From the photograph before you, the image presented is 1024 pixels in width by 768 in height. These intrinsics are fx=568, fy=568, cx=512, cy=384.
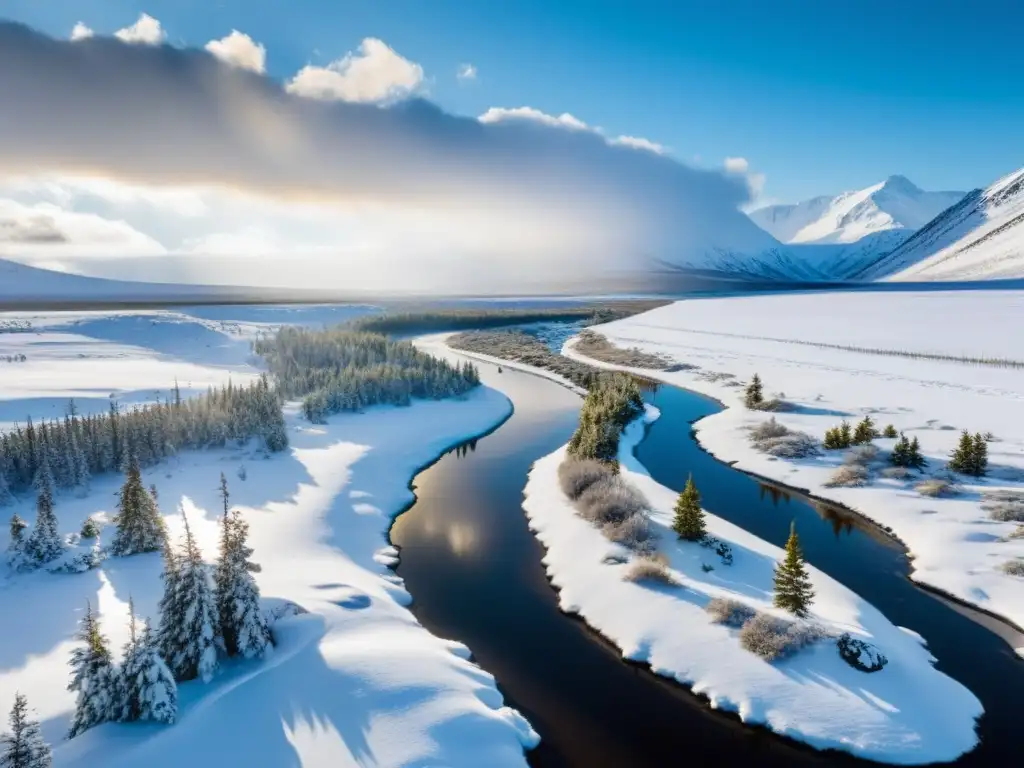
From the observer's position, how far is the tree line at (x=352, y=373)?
199 feet

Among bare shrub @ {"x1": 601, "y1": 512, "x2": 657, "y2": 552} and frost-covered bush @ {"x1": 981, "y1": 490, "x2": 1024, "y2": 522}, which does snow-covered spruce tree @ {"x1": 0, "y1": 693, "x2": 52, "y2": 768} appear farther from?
frost-covered bush @ {"x1": 981, "y1": 490, "x2": 1024, "y2": 522}

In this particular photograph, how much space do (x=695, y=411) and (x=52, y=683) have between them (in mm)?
57285

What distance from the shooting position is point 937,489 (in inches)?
1345

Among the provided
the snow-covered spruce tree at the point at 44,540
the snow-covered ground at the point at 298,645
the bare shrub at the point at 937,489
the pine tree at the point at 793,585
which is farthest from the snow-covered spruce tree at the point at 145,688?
the bare shrub at the point at 937,489

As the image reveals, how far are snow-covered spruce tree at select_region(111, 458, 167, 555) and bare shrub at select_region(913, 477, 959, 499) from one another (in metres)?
42.1

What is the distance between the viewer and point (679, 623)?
22.6m

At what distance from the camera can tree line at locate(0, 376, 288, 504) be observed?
1348 inches

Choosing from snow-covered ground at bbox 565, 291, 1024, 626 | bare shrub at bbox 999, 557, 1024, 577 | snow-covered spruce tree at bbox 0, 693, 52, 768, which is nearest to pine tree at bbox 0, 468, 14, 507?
snow-covered spruce tree at bbox 0, 693, 52, 768

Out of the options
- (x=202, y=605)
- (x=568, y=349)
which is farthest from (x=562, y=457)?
(x=568, y=349)

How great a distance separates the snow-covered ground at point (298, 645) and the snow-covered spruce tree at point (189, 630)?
71 centimetres

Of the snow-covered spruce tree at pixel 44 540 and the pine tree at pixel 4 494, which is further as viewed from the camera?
the pine tree at pixel 4 494

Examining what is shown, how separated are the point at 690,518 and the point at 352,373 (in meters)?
48.2

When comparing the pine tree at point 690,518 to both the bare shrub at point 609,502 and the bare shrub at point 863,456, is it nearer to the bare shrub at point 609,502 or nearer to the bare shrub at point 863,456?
the bare shrub at point 609,502

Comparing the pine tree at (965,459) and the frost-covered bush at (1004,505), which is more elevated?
the pine tree at (965,459)
